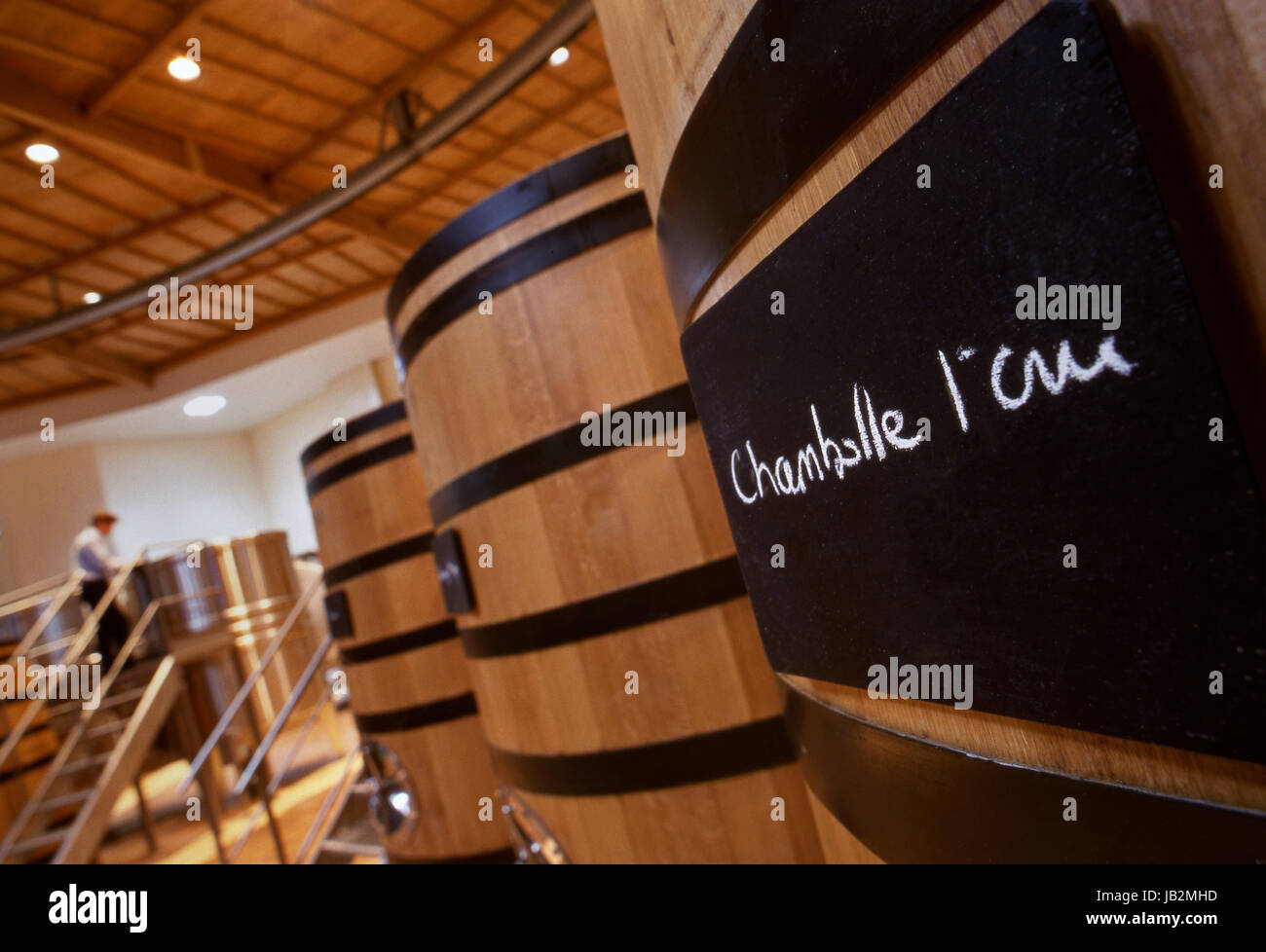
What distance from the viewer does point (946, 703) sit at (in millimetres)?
727

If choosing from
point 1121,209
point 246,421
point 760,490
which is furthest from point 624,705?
point 246,421

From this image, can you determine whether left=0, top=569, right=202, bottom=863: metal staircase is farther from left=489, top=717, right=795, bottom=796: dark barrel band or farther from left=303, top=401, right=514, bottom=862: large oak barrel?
left=489, top=717, right=795, bottom=796: dark barrel band

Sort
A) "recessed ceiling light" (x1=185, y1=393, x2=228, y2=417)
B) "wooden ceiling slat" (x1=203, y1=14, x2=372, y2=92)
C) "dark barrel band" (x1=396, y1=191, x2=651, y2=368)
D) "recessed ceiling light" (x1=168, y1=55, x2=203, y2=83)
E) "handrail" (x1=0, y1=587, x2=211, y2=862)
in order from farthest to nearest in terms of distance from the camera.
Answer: "recessed ceiling light" (x1=185, y1=393, x2=228, y2=417)
"recessed ceiling light" (x1=168, y1=55, x2=203, y2=83)
"wooden ceiling slat" (x1=203, y1=14, x2=372, y2=92)
"handrail" (x1=0, y1=587, x2=211, y2=862)
"dark barrel band" (x1=396, y1=191, x2=651, y2=368)

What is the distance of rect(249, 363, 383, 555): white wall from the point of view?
1523 cm

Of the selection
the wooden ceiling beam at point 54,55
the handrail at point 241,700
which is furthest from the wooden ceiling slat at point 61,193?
the handrail at point 241,700

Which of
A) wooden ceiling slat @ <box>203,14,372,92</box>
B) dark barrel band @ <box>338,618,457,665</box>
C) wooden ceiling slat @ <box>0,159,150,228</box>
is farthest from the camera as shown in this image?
wooden ceiling slat @ <box>0,159,150,228</box>

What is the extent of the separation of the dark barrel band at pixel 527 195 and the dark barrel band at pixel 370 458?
57.8 inches

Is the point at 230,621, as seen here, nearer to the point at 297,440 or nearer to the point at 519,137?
the point at 519,137

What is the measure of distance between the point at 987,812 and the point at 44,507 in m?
20.0

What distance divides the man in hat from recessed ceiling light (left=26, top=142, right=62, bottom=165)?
13.3 ft

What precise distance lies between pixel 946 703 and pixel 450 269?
165 centimetres

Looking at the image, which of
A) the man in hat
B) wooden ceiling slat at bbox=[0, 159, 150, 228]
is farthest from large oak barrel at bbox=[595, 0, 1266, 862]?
wooden ceiling slat at bbox=[0, 159, 150, 228]

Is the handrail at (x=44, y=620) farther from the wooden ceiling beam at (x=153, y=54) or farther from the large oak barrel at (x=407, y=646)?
the wooden ceiling beam at (x=153, y=54)

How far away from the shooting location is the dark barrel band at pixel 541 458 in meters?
1.73
